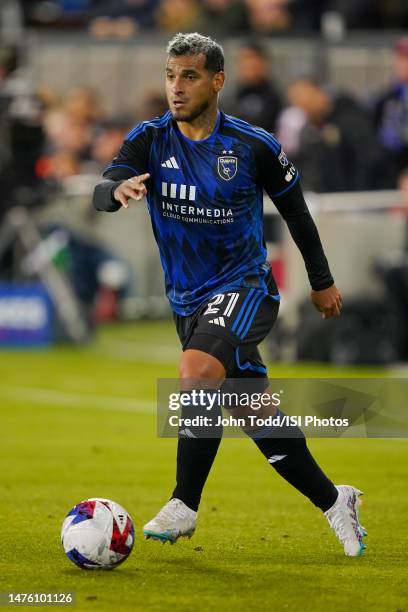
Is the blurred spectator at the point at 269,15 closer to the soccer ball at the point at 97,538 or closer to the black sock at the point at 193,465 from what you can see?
the black sock at the point at 193,465

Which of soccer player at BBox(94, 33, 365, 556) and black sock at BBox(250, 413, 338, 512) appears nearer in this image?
soccer player at BBox(94, 33, 365, 556)

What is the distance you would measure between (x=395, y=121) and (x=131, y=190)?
10.6 meters

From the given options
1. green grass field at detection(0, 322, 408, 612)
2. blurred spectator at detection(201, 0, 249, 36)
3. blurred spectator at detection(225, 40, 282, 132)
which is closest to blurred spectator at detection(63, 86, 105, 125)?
blurred spectator at detection(201, 0, 249, 36)

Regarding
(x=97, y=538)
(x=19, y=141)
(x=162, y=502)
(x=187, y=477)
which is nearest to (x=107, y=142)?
(x=19, y=141)

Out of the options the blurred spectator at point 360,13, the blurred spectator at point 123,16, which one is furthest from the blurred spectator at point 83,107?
the blurred spectator at point 360,13

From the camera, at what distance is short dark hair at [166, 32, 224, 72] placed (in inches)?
259

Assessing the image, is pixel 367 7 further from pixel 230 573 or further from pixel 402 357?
pixel 230 573

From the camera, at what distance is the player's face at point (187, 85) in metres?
6.55

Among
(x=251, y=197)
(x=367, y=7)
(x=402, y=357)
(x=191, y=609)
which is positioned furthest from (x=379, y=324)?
(x=191, y=609)

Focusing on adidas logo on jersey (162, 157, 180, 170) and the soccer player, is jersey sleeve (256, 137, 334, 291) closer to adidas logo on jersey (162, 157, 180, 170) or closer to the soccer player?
the soccer player

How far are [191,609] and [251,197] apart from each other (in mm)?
2123

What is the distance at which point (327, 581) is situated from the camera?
604 centimetres

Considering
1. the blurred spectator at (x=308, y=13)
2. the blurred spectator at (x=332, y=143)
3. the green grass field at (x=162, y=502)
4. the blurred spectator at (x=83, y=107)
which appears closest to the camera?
the green grass field at (x=162, y=502)

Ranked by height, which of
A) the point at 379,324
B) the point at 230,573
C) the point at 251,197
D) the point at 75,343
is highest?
the point at 251,197
